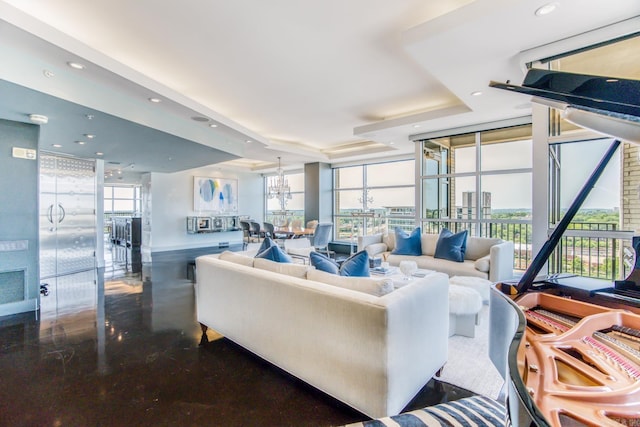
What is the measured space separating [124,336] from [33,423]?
1.25 meters

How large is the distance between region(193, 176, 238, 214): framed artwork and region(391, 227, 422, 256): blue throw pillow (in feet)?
22.8

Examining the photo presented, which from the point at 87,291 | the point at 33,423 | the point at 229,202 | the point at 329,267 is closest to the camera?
the point at 33,423

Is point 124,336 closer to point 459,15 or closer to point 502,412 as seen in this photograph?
point 502,412

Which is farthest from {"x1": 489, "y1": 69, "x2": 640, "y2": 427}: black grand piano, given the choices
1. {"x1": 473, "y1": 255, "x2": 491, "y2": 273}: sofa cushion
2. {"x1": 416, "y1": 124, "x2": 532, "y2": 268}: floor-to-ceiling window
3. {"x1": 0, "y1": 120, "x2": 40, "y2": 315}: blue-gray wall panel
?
{"x1": 0, "y1": 120, "x2": 40, "y2": 315}: blue-gray wall panel

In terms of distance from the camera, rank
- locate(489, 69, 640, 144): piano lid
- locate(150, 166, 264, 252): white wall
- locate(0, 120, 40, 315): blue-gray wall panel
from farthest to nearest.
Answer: locate(150, 166, 264, 252): white wall < locate(0, 120, 40, 315): blue-gray wall panel < locate(489, 69, 640, 144): piano lid

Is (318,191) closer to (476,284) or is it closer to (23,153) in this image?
(476,284)

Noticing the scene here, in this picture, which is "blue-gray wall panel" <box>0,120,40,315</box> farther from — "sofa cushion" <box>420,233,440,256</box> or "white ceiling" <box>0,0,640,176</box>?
"sofa cushion" <box>420,233,440,256</box>

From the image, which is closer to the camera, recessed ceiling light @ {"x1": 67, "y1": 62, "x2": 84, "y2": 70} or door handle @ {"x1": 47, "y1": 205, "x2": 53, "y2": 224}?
recessed ceiling light @ {"x1": 67, "y1": 62, "x2": 84, "y2": 70}

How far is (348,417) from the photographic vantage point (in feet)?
6.03

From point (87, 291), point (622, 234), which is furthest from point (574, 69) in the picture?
point (87, 291)

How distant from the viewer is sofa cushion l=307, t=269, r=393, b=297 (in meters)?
1.89

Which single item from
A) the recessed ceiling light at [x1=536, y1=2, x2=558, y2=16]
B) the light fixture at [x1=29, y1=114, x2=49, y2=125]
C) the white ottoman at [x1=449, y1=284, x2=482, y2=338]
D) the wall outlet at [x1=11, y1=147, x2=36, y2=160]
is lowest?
the white ottoman at [x1=449, y1=284, x2=482, y2=338]

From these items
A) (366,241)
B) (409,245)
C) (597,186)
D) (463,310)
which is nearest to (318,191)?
(366,241)

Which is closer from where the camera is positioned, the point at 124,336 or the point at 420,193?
the point at 124,336
